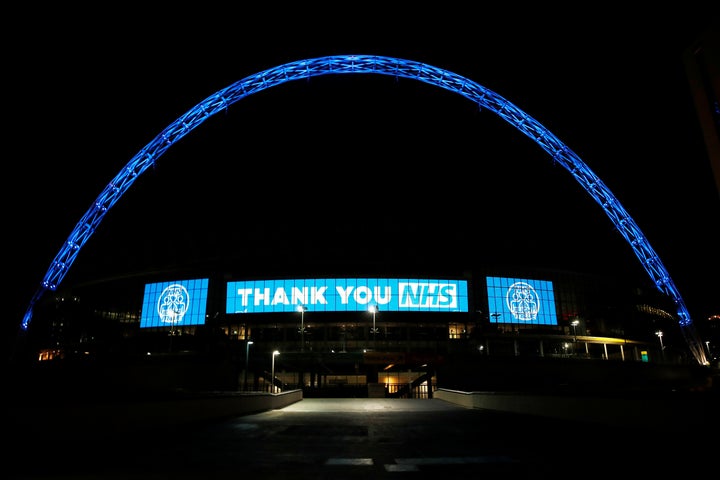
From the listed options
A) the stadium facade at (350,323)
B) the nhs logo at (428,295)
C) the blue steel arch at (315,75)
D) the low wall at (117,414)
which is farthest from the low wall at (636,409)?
the nhs logo at (428,295)

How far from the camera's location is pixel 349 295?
83188 mm

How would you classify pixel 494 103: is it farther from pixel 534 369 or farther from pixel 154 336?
pixel 154 336

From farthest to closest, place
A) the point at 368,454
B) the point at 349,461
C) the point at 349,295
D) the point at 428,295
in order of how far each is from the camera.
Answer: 1. the point at 428,295
2. the point at 349,295
3. the point at 368,454
4. the point at 349,461

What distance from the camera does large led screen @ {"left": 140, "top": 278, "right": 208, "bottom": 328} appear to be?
87.7m

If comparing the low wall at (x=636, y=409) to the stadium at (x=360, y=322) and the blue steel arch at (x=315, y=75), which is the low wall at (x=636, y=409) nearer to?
the blue steel arch at (x=315, y=75)

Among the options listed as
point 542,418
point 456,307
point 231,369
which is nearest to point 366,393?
point 231,369

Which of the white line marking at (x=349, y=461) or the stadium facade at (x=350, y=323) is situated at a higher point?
the stadium facade at (x=350, y=323)

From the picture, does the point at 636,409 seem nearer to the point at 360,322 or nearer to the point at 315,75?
the point at 315,75

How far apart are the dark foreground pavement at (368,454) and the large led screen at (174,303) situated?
74.0 m

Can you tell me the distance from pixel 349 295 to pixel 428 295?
13.3 m

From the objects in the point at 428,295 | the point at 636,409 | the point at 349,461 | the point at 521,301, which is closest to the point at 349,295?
the point at 428,295

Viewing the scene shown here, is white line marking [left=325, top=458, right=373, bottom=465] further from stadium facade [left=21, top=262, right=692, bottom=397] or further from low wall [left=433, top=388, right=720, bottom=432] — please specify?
stadium facade [left=21, top=262, right=692, bottom=397]

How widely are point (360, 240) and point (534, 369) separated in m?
40.8

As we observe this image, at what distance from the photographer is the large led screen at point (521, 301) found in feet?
286
